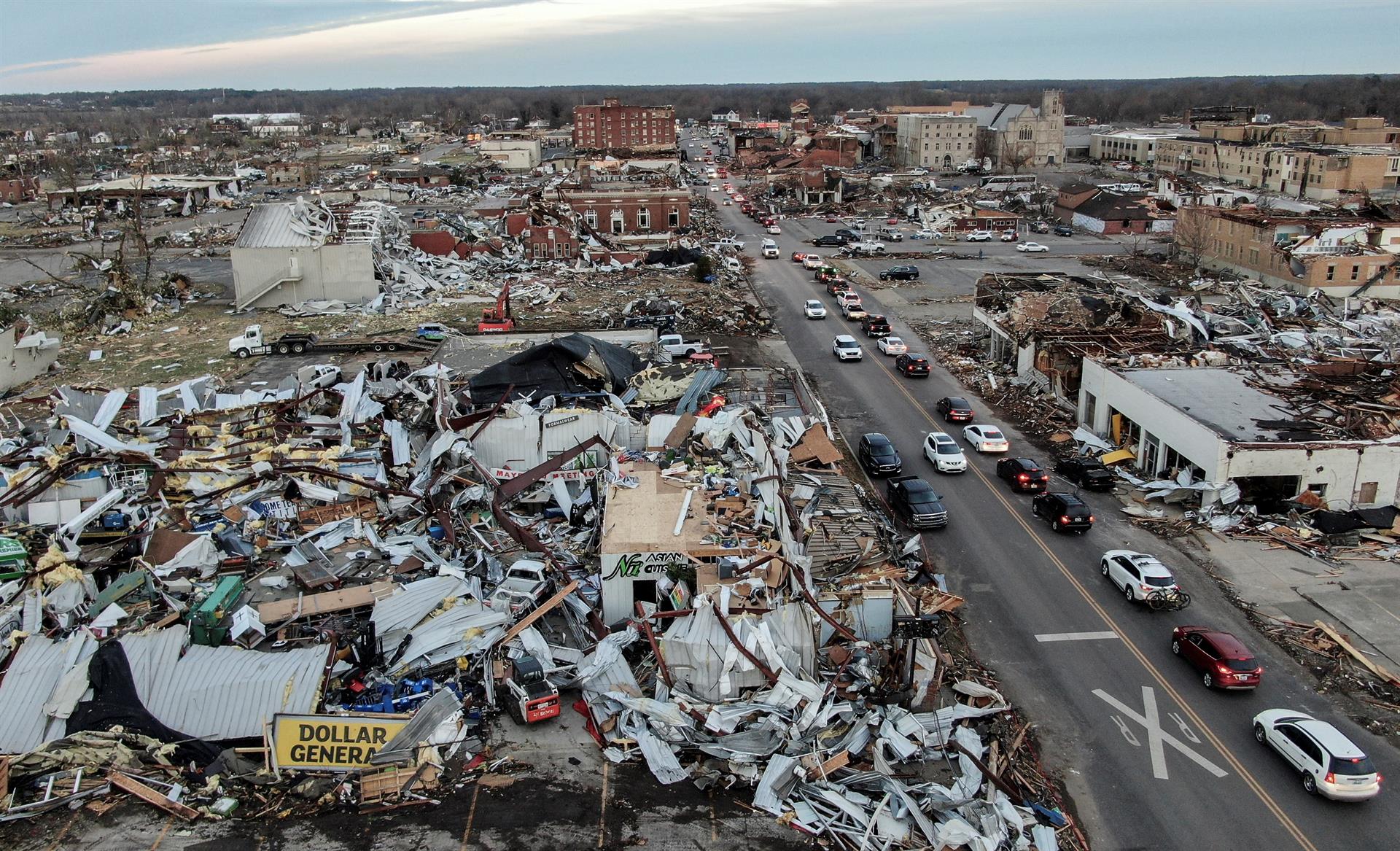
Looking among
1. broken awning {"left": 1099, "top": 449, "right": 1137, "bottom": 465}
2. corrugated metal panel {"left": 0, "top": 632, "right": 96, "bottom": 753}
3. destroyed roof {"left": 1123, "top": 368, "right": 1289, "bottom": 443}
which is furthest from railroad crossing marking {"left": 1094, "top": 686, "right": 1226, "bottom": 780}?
corrugated metal panel {"left": 0, "top": 632, "right": 96, "bottom": 753}

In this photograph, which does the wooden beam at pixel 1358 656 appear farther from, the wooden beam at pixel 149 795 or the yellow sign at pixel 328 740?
the wooden beam at pixel 149 795

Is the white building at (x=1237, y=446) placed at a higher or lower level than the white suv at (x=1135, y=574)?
higher

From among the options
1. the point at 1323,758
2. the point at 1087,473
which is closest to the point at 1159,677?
the point at 1323,758

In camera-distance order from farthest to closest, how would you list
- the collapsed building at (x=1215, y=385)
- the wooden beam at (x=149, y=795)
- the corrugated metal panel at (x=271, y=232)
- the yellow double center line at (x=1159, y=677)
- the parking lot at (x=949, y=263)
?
the parking lot at (x=949, y=263)
the corrugated metal panel at (x=271, y=232)
the collapsed building at (x=1215, y=385)
the yellow double center line at (x=1159, y=677)
the wooden beam at (x=149, y=795)

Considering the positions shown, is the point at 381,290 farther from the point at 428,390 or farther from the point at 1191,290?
the point at 1191,290

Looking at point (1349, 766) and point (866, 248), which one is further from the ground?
point (866, 248)

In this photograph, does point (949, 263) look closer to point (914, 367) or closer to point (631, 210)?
point (631, 210)

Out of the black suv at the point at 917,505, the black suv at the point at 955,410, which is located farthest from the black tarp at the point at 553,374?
the black suv at the point at 955,410
